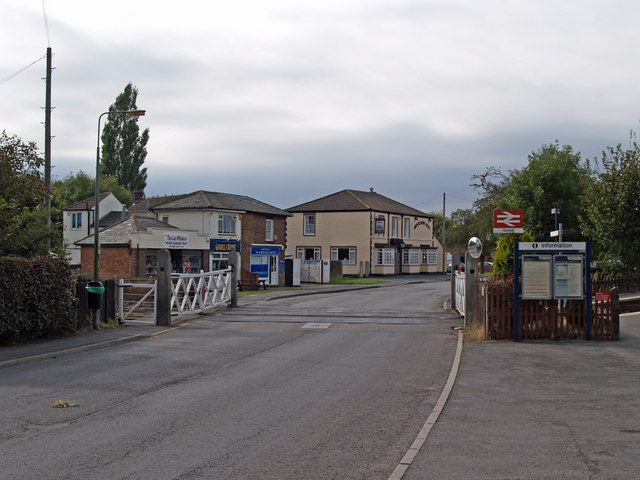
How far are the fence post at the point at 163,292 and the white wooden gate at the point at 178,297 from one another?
0.22 meters

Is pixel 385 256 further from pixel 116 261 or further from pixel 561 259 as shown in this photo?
pixel 561 259

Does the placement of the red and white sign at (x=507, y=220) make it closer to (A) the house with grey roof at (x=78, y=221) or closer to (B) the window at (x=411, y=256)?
(A) the house with grey roof at (x=78, y=221)

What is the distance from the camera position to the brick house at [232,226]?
45.4m

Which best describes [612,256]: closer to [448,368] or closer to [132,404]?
[448,368]

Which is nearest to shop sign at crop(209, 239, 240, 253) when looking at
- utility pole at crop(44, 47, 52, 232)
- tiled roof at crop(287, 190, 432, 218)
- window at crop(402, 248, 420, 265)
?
tiled roof at crop(287, 190, 432, 218)

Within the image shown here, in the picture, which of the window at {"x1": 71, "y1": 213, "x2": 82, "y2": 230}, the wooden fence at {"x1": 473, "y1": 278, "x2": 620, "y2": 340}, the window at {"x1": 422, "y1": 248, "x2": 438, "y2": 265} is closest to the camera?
the wooden fence at {"x1": 473, "y1": 278, "x2": 620, "y2": 340}

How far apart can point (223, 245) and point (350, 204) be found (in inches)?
835

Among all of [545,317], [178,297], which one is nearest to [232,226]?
[178,297]

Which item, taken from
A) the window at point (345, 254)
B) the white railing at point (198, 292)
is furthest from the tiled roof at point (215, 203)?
the white railing at point (198, 292)

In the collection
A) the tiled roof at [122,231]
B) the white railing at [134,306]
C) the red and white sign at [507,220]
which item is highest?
the tiled roof at [122,231]

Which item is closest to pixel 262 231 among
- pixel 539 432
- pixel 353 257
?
pixel 353 257

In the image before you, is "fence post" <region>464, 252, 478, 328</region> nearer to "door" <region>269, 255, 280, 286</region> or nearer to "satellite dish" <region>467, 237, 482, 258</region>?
"satellite dish" <region>467, 237, 482, 258</region>

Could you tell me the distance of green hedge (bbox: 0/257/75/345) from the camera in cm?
1398

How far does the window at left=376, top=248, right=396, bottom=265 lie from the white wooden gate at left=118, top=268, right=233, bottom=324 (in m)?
37.8
